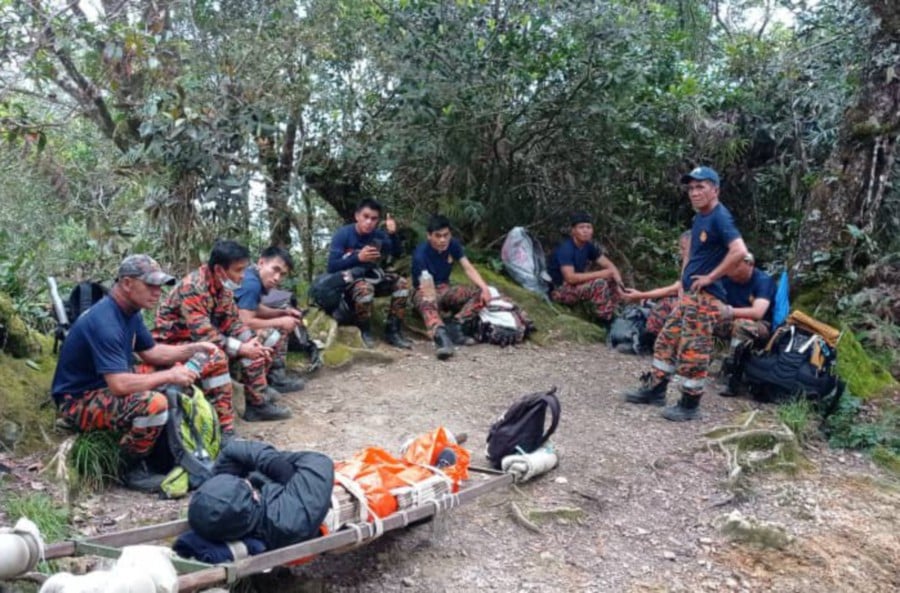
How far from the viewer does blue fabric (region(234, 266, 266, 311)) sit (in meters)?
5.56

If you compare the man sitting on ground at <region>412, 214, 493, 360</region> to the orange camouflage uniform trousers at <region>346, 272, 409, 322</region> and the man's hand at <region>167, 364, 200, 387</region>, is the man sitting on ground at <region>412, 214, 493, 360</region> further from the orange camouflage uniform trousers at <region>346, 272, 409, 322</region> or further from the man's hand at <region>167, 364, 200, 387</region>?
the man's hand at <region>167, 364, 200, 387</region>

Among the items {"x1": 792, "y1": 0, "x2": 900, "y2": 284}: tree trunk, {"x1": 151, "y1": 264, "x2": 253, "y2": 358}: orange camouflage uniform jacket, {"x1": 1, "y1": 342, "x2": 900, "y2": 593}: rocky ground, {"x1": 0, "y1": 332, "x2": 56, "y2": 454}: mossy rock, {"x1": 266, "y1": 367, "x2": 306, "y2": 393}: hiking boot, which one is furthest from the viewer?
{"x1": 792, "y1": 0, "x2": 900, "y2": 284}: tree trunk

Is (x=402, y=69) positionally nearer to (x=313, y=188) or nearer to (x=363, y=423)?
(x=313, y=188)

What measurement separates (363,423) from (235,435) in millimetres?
943

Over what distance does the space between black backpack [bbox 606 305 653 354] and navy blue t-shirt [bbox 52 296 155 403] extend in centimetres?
510

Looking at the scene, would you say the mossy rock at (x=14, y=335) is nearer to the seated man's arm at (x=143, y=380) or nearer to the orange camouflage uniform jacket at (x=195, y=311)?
the orange camouflage uniform jacket at (x=195, y=311)

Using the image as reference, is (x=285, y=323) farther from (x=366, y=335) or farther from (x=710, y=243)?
(x=710, y=243)

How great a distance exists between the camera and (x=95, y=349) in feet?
12.4

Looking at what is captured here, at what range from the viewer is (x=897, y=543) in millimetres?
4070

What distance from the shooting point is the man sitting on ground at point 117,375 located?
3.81m

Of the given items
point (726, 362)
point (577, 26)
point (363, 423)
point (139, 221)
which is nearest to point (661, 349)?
point (726, 362)

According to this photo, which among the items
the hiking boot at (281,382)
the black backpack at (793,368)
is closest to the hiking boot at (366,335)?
the hiking boot at (281,382)

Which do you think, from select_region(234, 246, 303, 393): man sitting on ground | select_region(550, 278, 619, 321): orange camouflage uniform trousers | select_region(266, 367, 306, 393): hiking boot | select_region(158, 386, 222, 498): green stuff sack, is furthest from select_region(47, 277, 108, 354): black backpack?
select_region(550, 278, 619, 321): orange camouflage uniform trousers

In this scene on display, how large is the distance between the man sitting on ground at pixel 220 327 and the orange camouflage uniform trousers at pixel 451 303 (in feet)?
8.34
